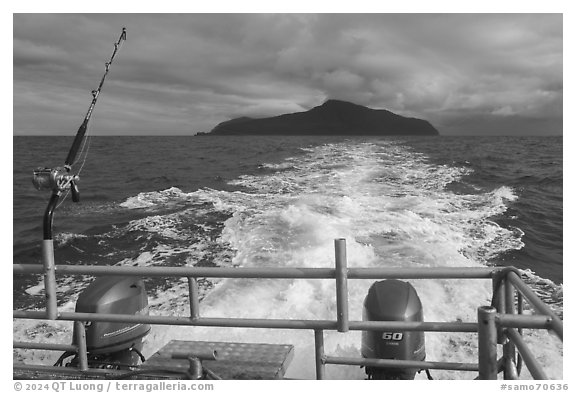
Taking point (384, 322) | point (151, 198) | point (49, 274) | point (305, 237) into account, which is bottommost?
point (305, 237)

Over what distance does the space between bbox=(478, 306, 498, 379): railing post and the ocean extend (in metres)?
2.31

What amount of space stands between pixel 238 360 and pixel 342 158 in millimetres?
24419

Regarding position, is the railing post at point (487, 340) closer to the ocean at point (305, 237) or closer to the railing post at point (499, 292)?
the railing post at point (499, 292)

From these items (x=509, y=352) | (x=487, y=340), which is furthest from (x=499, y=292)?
(x=487, y=340)

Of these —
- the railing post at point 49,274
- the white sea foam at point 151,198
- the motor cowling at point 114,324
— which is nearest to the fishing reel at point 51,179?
the railing post at point 49,274

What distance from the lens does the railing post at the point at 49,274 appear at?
3.06m

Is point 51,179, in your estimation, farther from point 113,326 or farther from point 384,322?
point 384,322

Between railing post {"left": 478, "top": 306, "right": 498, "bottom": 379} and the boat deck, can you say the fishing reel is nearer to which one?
the boat deck

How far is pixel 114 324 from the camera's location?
160 inches

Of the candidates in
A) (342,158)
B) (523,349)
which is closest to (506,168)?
(342,158)

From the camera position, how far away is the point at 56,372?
335cm

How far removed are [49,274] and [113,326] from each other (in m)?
1.13

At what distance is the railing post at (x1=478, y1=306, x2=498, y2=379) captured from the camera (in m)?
2.21

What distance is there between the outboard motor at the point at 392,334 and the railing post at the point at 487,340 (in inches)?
54.7
